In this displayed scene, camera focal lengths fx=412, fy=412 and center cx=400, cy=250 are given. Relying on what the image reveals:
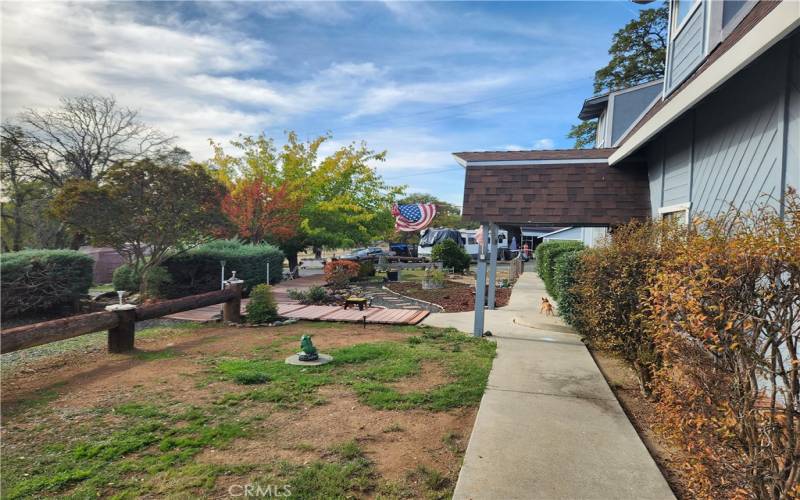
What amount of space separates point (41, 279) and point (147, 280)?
82.7 inches

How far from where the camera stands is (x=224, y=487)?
8.82 ft

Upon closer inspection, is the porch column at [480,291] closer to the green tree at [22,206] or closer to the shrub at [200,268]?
the shrub at [200,268]

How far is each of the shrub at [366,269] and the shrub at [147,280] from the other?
7217mm

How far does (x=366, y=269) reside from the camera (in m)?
17.6

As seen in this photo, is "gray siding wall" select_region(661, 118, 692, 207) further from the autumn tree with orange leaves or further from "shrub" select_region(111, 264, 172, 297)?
the autumn tree with orange leaves

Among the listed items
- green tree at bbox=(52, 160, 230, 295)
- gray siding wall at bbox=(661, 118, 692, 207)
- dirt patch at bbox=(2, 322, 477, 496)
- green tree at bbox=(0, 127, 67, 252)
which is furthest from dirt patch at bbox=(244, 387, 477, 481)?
green tree at bbox=(0, 127, 67, 252)

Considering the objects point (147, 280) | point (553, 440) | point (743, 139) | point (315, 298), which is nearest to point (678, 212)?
point (743, 139)

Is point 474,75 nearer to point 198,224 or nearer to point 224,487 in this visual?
point 198,224

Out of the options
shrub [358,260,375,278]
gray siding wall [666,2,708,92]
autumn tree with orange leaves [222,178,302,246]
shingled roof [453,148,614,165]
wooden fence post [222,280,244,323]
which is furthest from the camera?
shrub [358,260,375,278]

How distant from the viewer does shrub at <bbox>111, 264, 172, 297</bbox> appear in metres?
10.8

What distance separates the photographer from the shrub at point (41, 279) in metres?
8.84

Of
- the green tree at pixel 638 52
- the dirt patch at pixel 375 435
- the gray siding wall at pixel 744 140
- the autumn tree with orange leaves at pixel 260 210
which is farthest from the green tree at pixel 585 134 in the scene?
the dirt patch at pixel 375 435

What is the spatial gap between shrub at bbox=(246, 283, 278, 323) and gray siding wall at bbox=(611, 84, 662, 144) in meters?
11.4

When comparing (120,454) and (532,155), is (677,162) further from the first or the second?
(120,454)
